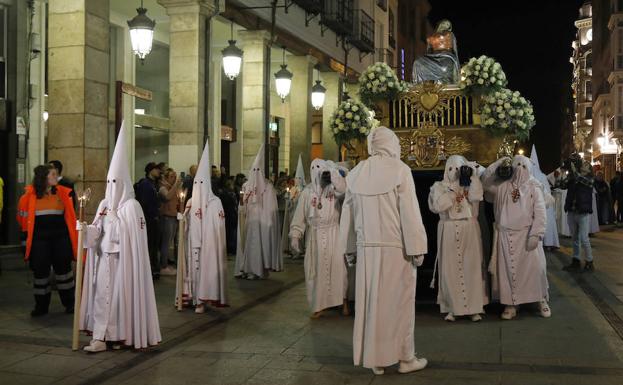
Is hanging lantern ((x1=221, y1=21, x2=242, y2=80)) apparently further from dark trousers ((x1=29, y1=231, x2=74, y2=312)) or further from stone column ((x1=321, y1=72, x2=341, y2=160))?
stone column ((x1=321, y1=72, x2=341, y2=160))

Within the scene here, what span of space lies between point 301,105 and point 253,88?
3.70 m

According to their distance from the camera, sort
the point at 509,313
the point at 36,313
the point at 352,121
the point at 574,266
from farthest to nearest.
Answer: the point at 574,266 → the point at 352,121 → the point at 509,313 → the point at 36,313

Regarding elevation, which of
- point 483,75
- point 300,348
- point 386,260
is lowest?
point 300,348

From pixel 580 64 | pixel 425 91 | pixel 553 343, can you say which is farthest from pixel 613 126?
pixel 553 343

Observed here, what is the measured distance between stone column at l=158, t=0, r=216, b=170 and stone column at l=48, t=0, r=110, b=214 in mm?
3752

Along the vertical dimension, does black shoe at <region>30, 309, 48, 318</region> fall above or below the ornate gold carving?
below

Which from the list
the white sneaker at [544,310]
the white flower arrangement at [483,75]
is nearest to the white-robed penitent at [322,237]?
the white sneaker at [544,310]

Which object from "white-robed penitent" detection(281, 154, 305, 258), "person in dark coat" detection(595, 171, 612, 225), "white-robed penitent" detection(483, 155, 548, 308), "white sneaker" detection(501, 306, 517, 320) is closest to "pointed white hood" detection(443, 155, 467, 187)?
"white-robed penitent" detection(483, 155, 548, 308)

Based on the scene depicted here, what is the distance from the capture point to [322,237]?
32.2 ft

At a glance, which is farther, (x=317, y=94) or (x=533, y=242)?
(x=317, y=94)

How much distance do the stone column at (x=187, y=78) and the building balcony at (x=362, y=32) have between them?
12924mm

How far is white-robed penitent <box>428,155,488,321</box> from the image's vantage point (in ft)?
30.0

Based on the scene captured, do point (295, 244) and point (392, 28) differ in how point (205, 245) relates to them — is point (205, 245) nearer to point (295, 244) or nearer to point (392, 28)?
point (295, 244)

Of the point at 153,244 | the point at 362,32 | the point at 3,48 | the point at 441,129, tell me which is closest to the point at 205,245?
the point at 153,244
